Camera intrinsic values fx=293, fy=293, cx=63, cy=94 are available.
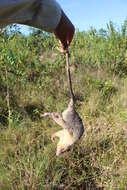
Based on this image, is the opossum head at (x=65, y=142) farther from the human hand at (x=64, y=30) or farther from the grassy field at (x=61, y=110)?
the human hand at (x=64, y=30)

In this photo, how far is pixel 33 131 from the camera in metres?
2.78

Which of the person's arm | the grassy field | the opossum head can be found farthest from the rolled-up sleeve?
the grassy field

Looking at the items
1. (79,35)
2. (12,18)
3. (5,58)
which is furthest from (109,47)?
(12,18)

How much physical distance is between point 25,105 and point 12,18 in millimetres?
2730

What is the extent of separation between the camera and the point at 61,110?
3.22 meters

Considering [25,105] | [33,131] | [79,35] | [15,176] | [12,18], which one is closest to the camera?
→ [12,18]

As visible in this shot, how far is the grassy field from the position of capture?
209cm

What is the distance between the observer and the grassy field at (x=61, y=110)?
209cm

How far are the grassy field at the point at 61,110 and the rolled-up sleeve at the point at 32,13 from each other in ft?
4.22

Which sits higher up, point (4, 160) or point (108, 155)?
point (4, 160)

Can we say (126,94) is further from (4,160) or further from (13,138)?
(4,160)

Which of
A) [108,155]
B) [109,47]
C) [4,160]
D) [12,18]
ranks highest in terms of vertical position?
[12,18]

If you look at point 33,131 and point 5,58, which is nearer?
point 33,131

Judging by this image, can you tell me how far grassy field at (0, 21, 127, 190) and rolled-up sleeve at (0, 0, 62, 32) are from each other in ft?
4.22
